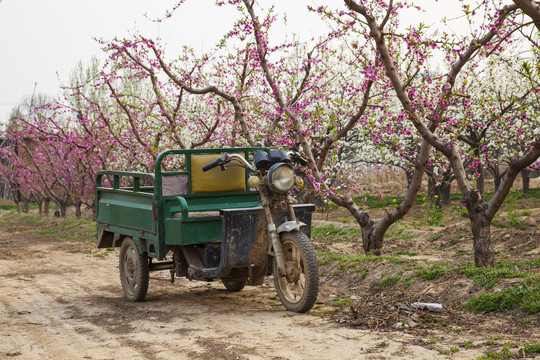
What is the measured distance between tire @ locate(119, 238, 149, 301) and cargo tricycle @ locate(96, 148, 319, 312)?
0.01 meters

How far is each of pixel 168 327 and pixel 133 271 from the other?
2.12 metres

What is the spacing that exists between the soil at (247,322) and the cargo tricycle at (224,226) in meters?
0.39

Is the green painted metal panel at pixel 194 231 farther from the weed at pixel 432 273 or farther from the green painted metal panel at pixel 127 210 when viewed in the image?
the weed at pixel 432 273

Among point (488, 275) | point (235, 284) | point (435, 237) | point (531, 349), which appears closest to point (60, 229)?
point (435, 237)

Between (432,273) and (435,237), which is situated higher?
(435,237)

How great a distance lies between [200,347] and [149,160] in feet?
57.6

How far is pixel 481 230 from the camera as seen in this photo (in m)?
7.95

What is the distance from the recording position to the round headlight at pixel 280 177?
6.52m

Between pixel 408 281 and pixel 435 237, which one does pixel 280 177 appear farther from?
pixel 435 237

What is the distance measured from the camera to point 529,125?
18.6m

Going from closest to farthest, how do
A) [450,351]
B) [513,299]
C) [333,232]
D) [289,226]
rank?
[450,351], [513,299], [289,226], [333,232]

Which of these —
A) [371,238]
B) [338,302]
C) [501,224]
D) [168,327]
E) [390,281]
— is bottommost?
[168,327]

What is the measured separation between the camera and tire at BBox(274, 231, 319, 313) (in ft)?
20.4

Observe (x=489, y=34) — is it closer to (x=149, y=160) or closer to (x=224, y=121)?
(x=224, y=121)
